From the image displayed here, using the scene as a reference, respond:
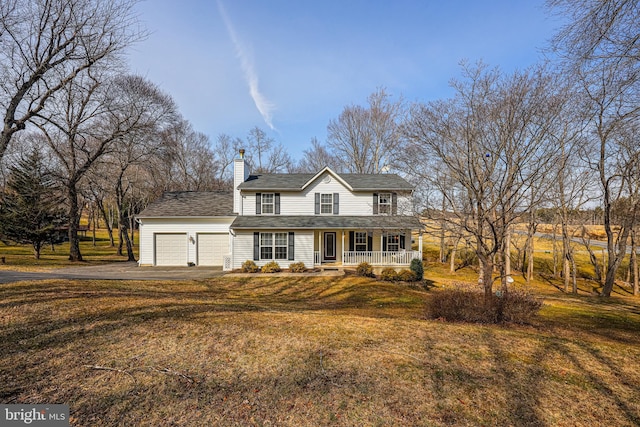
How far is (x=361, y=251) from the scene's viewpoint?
62.8ft

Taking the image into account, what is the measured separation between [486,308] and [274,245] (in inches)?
496

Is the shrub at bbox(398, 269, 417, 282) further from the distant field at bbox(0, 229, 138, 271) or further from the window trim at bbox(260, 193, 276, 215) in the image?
the distant field at bbox(0, 229, 138, 271)

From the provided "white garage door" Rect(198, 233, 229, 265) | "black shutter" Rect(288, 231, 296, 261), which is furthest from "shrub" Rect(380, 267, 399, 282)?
"white garage door" Rect(198, 233, 229, 265)

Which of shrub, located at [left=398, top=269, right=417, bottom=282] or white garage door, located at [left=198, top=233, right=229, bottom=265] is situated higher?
white garage door, located at [left=198, top=233, right=229, bottom=265]

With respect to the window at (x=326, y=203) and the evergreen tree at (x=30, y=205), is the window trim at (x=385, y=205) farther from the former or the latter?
the evergreen tree at (x=30, y=205)

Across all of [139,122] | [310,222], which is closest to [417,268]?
[310,222]

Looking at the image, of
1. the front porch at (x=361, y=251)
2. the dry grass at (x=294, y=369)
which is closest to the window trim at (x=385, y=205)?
the front porch at (x=361, y=251)

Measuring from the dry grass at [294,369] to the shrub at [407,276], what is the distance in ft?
28.7

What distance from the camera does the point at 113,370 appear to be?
13.5 ft

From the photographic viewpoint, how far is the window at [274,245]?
59.3 ft

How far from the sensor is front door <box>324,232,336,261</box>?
1972 cm

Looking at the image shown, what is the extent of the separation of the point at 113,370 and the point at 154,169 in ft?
81.4

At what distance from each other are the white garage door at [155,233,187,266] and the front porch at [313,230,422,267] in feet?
29.1

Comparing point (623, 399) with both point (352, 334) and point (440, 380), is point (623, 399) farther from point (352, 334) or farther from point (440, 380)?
point (352, 334)
